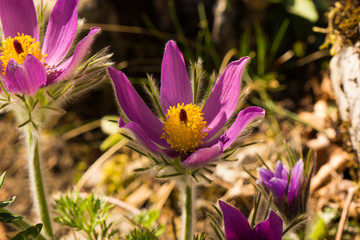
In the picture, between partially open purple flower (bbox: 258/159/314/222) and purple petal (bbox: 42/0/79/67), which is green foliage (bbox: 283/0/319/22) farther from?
purple petal (bbox: 42/0/79/67)

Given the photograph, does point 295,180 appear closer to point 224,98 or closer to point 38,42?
point 224,98

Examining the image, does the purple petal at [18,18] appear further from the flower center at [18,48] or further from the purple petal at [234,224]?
the purple petal at [234,224]

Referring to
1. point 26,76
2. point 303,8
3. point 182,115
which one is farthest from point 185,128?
point 303,8

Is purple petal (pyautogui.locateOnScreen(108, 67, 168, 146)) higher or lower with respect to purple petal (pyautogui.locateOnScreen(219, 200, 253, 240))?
higher

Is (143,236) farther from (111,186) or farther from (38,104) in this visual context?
(111,186)

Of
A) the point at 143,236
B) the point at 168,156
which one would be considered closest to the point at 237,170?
the point at 143,236

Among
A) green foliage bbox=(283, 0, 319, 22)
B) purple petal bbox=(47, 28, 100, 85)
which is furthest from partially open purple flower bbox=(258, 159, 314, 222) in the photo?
green foliage bbox=(283, 0, 319, 22)
